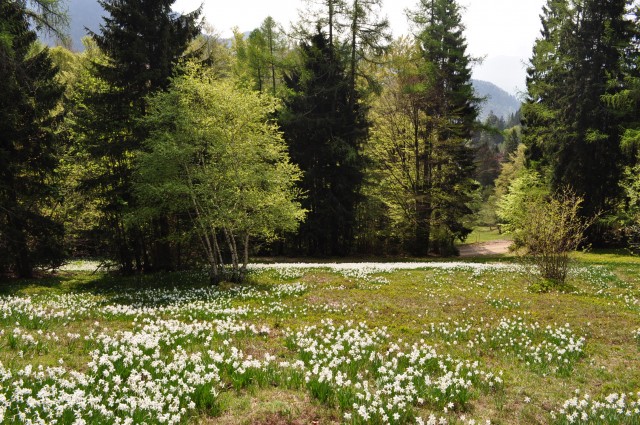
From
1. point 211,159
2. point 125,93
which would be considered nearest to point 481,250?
point 211,159

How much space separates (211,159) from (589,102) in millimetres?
37983

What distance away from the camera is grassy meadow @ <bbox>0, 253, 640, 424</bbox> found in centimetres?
534

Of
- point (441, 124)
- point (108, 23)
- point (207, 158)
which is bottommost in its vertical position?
point (207, 158)

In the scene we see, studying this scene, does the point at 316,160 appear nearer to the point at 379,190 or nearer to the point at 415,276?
the point at 379,190

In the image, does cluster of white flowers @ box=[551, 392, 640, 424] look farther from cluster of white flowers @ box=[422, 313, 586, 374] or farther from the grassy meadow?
cluster of white flowers @ box=[422, 313, 586, 374]

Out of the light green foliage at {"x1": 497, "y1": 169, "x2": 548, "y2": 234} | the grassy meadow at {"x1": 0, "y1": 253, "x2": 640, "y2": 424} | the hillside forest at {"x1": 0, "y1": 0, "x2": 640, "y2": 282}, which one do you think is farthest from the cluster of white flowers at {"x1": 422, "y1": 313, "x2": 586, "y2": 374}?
the light green foliage at {"x1": 497, "y1": 169, "x2": 548, "y2": 234}

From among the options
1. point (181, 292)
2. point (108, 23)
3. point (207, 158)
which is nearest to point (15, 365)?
point (181, 292)

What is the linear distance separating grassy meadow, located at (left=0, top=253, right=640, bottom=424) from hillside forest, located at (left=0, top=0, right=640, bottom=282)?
6.20 meters

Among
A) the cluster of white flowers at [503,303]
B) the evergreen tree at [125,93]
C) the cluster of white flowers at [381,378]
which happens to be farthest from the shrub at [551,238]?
the evergreen tree at [125,93]

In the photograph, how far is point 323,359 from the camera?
707 cm

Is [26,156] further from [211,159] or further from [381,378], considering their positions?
[381,378]

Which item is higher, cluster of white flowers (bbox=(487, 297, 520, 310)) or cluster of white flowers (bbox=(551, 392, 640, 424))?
cluster of white flowers (bbox=(487, 297, 520, 310))

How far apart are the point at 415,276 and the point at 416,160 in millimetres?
18719

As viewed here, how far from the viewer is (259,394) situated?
5.99 m
